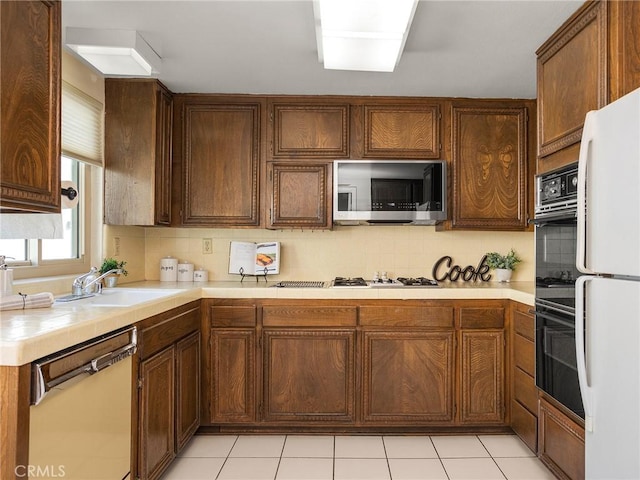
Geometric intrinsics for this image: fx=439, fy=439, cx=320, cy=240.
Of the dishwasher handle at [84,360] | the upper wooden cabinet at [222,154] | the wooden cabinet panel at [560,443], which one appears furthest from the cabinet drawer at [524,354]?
the dishwasher handle at [84,360]

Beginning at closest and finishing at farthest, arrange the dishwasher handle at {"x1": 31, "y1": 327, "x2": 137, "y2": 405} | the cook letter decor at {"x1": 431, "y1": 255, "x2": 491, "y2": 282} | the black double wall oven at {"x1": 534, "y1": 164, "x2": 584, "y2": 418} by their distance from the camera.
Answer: the dishwasher handle at {"x1": 31, "y1": 327, "x2": 137, "y2": 405}, the black double wall oven at {"x1": 534, "y1": 164, "x2": 584, "y2": 418}, the cook letter decor at {"x1": 431, "y1": 255, "x2": 491, "y2": 282}

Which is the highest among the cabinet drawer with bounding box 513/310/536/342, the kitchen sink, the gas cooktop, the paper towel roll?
the paper towel roll

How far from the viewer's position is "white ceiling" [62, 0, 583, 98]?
77.2 inches

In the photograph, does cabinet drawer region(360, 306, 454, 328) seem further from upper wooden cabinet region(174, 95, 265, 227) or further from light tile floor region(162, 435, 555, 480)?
upper wooden cabinet region(174, 95, 265, 227)

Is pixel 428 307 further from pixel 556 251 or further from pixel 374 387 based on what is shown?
pixel 556 251

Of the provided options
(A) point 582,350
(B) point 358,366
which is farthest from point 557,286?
(B) point 358,366

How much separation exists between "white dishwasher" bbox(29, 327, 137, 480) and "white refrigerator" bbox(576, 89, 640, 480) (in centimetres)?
173

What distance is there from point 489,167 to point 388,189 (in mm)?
739

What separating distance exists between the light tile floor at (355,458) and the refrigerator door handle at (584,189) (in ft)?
4.32

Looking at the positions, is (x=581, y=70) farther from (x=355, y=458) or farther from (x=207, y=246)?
(x=207, y=246)

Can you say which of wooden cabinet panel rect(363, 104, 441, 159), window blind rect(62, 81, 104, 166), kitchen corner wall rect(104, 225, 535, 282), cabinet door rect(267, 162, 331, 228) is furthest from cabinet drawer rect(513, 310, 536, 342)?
window blind rect(62, 81, 104, 166)

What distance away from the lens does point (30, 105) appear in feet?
5.13

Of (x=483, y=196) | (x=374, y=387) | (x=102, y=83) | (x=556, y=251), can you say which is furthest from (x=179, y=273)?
(x=556, y=251)

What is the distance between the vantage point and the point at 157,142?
2869 mm
